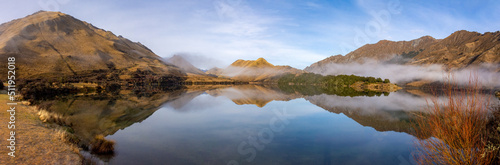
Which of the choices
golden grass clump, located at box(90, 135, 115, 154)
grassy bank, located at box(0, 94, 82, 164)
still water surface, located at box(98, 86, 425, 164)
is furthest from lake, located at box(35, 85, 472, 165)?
grassy bank, located at box(0, 94, 82, 164)

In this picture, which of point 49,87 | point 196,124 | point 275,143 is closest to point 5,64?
point 49,87

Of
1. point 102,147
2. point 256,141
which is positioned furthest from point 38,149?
point 256,141

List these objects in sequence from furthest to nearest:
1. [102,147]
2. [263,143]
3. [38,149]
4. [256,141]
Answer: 1. [256,141]
2. [263,143]
3. [102,147]
4. [38,149]

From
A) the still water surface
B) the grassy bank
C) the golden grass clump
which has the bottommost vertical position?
the still water surface

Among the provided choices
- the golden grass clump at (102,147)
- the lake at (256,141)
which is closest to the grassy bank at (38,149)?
the golden grass clump at (102,147)

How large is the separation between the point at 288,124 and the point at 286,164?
41.8ft

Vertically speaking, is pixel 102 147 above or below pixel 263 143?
above

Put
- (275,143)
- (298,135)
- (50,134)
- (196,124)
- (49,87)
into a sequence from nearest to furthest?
1. (50,134)
2. (275,143)
3. (298,135)
4. (196,124)
5. (49,87)

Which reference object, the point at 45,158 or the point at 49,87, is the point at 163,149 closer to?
the point at 45,158

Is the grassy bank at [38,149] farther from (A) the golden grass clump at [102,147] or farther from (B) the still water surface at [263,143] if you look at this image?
(B) the still water surface at [263,143]

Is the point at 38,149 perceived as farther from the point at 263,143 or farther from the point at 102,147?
the point at 263,143

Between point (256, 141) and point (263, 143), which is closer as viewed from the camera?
point (263, 143)

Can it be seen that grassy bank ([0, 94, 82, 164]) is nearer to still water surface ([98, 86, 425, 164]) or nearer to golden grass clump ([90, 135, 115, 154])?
golden grass clump ([90, 135, 115, 154])

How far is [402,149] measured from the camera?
16.5m
